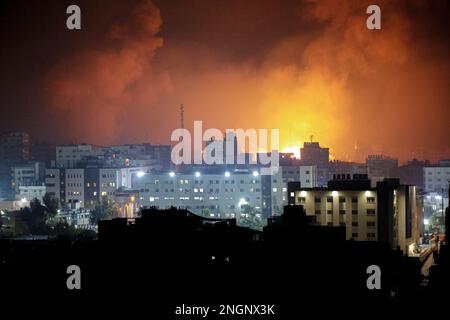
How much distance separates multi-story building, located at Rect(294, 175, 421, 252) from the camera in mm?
18234

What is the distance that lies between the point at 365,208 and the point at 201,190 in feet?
41.2

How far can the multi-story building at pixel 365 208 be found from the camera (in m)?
18.2

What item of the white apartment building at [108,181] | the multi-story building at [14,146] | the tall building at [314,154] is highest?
the multi-story building at [14,146]

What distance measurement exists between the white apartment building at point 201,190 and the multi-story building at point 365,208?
10680 mm

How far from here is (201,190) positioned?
98.9ft

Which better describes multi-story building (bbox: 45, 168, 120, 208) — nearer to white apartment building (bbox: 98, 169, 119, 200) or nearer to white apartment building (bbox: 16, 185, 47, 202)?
white apartment building (bbox: 98, 169, 119, 200)

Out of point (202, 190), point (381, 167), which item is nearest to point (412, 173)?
point (381, 167)

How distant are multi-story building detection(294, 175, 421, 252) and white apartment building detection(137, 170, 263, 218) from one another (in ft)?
35.0

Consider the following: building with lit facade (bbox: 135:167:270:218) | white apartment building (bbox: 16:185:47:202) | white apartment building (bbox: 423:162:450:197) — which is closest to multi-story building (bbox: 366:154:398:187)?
white apartment building (bbox: 423:162:450:197)

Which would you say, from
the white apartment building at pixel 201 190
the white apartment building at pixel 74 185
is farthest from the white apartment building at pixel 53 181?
the white apartment building at pixel 201 190

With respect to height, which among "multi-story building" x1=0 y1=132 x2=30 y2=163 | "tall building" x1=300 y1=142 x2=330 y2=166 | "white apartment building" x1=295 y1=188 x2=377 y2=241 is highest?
"multi-story building" x1=0 y1=132 x2=30 y2=163

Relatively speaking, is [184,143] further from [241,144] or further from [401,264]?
[401,264]

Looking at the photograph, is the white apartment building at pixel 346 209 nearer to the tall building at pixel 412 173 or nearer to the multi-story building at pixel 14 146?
the tall building at pixel 412 173
